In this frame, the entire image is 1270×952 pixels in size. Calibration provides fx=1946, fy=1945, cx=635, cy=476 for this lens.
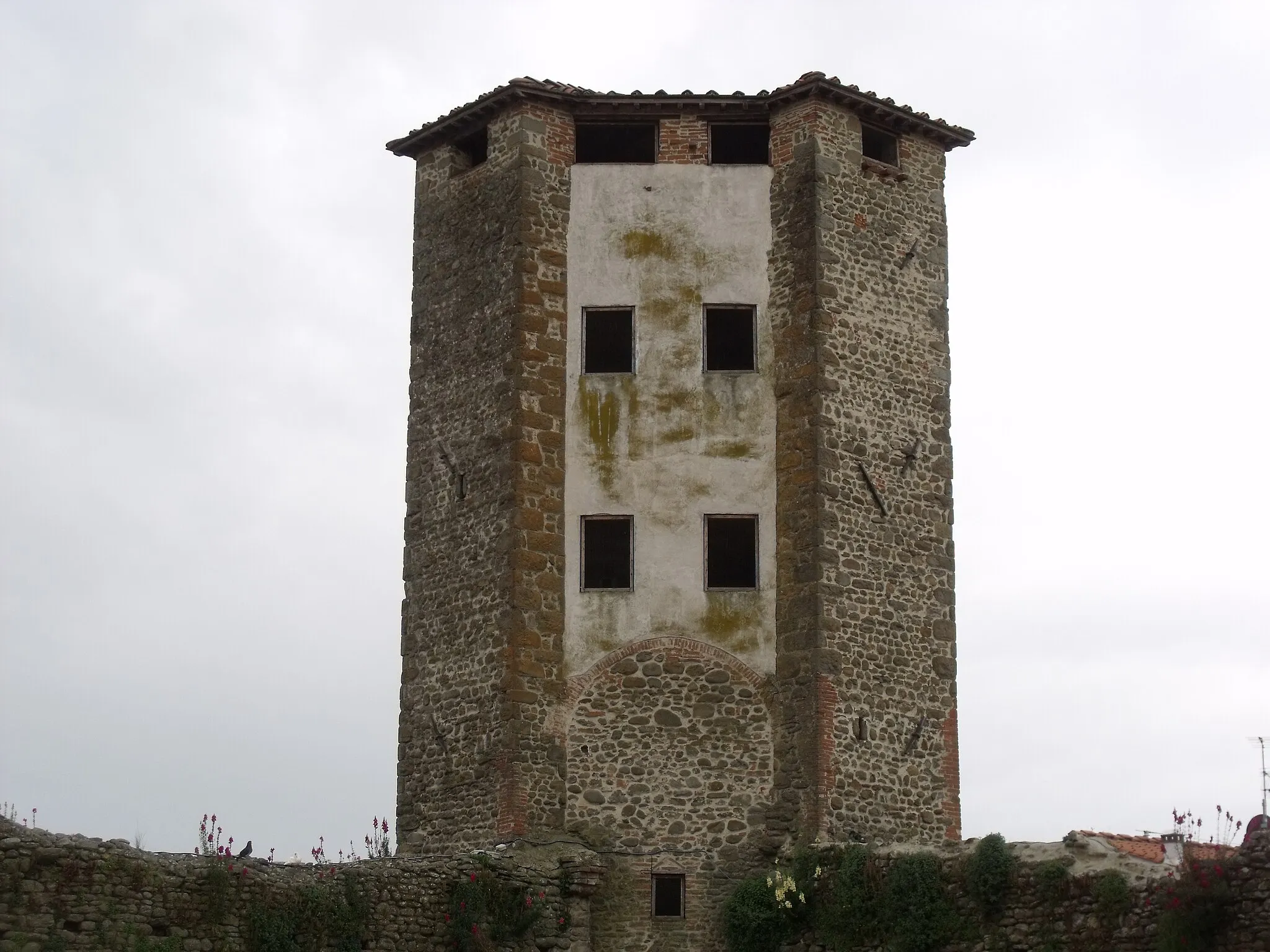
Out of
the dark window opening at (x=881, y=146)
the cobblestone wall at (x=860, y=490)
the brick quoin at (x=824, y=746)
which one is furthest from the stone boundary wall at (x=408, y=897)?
the dark window opening at (x=881, y=146)

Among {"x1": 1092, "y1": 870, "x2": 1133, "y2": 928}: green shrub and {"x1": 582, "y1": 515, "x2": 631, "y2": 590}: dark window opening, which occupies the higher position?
{"x1": 582, "y1": 515, "x2": 631, "y2": 590}: dark window opening

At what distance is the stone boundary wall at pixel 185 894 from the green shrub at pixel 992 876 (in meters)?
5.65

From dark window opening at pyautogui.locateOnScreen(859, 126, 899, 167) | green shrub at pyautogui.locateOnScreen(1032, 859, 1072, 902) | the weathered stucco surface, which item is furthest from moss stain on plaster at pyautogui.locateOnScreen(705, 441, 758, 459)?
green shrub at pyautogui.locateOnScreen(1032, 859, 1072, 902)

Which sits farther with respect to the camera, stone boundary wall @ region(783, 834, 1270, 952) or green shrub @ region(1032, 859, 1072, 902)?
green shrub @ region(1032, 859, 1072, 902)

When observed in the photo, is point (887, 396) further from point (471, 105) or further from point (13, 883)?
point (13, 883)

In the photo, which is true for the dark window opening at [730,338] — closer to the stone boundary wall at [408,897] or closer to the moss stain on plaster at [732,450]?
the moss stain on plaster at [732,450]

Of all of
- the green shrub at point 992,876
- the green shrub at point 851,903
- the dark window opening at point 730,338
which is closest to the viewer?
the green shrub at point 992,876

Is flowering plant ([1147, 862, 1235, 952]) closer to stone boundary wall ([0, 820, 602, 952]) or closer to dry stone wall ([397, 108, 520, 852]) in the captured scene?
stone boundary wall ([0, 820, 602, 952])

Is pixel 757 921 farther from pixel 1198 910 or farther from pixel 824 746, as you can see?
pixel 1198 910

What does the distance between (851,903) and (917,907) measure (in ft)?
3.54

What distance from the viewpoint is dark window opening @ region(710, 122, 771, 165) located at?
29578 millimetres

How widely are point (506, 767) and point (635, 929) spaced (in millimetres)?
2800

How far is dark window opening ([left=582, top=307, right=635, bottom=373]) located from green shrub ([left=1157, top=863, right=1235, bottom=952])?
11595mm

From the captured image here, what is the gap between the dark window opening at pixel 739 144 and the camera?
29.6m
